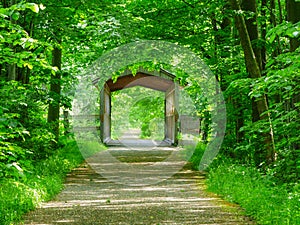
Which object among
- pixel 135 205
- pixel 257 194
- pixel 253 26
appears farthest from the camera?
pixel 253 26

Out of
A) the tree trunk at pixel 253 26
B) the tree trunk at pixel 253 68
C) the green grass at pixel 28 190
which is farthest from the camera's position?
the tree trunk at pixel 253 26

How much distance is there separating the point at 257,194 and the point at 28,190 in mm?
3900

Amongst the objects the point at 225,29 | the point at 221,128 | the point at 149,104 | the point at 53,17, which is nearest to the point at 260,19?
the point at 225,29

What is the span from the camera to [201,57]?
16906 millimetres

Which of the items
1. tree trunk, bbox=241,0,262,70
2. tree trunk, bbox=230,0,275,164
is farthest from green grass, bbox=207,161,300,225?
tree trunk, bbox=241,0,262,70

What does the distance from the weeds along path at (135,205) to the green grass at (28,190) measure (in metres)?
0.17

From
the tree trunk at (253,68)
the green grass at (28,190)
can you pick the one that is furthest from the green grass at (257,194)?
the green grass at (28,190)

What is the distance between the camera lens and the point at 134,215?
7.48m

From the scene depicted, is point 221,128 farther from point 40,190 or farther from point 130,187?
point 40,190

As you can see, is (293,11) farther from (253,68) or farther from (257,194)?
(257,194)

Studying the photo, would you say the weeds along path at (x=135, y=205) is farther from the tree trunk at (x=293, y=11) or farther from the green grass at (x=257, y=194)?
the tree trunk at (x=293, y=11)

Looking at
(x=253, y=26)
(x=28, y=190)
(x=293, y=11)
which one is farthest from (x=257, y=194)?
(x=253, y=26)

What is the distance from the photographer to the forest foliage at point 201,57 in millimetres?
6219

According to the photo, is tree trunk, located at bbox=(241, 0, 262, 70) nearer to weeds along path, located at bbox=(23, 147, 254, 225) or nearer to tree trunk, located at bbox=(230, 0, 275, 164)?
tree trunk, located at bbox=(230, 0, 275, 164)
